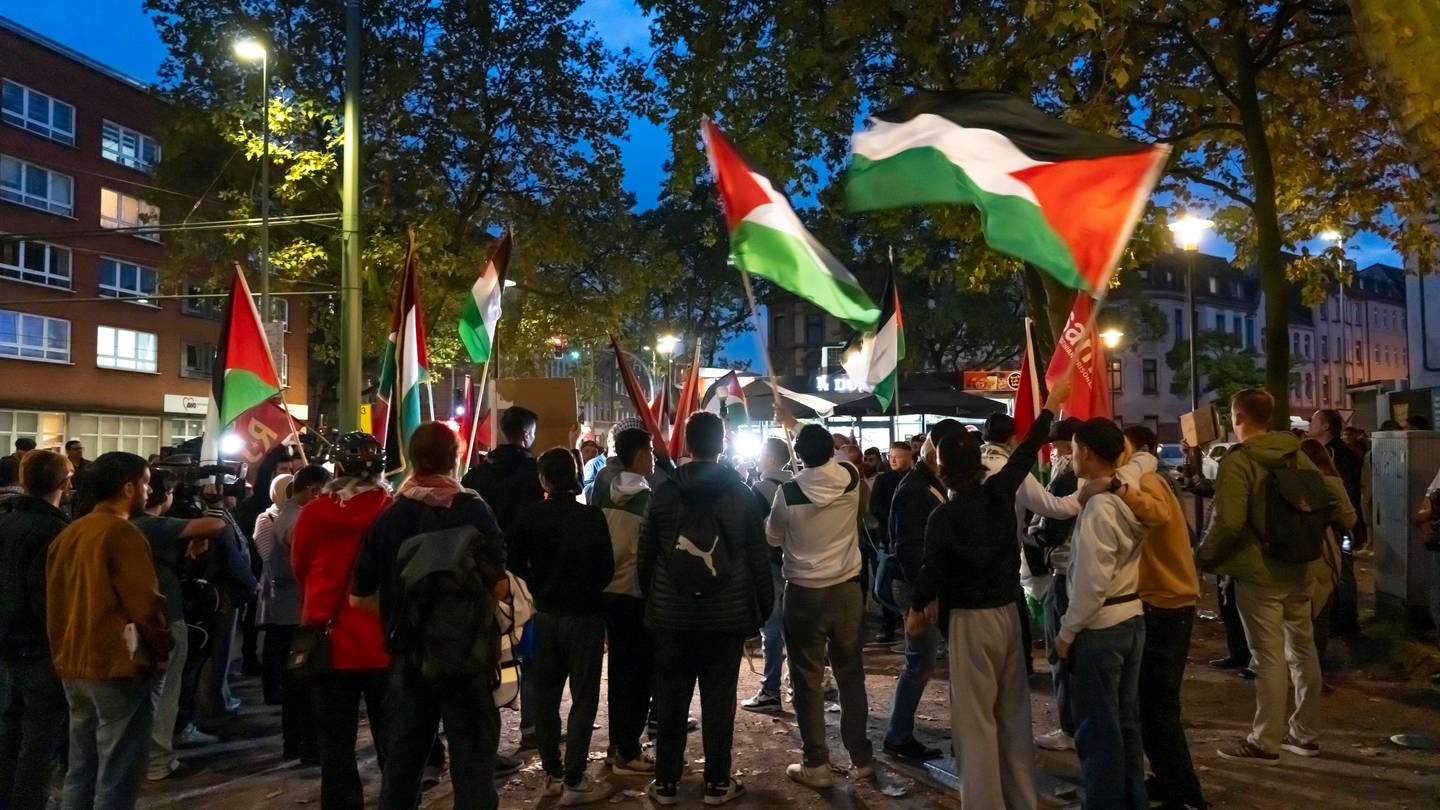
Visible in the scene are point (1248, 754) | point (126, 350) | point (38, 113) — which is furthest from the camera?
point (126, 350)

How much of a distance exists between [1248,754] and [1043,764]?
46.8 inches

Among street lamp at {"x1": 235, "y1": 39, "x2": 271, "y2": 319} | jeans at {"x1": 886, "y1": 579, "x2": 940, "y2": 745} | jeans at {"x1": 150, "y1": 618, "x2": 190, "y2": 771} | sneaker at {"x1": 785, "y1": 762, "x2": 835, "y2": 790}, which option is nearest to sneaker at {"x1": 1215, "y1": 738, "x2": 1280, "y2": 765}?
jeans at {"x1": 886, "y1": 579, "x2": 940, "y2": 745}

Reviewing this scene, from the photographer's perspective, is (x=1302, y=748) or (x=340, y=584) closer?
(x=340, y=584)

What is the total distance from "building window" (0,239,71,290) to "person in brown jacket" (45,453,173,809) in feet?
114

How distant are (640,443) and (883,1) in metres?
9.56

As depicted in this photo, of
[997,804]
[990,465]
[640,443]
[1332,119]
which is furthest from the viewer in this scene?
[1332,119]

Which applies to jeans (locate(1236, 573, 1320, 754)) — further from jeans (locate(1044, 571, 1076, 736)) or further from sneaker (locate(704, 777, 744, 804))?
sneaker (locate(704, 777, 744, 804))

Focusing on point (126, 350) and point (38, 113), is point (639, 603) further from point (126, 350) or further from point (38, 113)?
point (126, 350)

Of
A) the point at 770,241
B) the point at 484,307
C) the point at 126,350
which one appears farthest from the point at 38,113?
the point at 770,241

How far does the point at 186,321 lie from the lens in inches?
1638

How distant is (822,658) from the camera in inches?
242

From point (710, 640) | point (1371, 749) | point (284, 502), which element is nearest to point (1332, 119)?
point (1371, 749)

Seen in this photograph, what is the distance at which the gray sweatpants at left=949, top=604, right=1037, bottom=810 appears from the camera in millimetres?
4906

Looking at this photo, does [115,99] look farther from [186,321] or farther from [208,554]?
[208,554]
